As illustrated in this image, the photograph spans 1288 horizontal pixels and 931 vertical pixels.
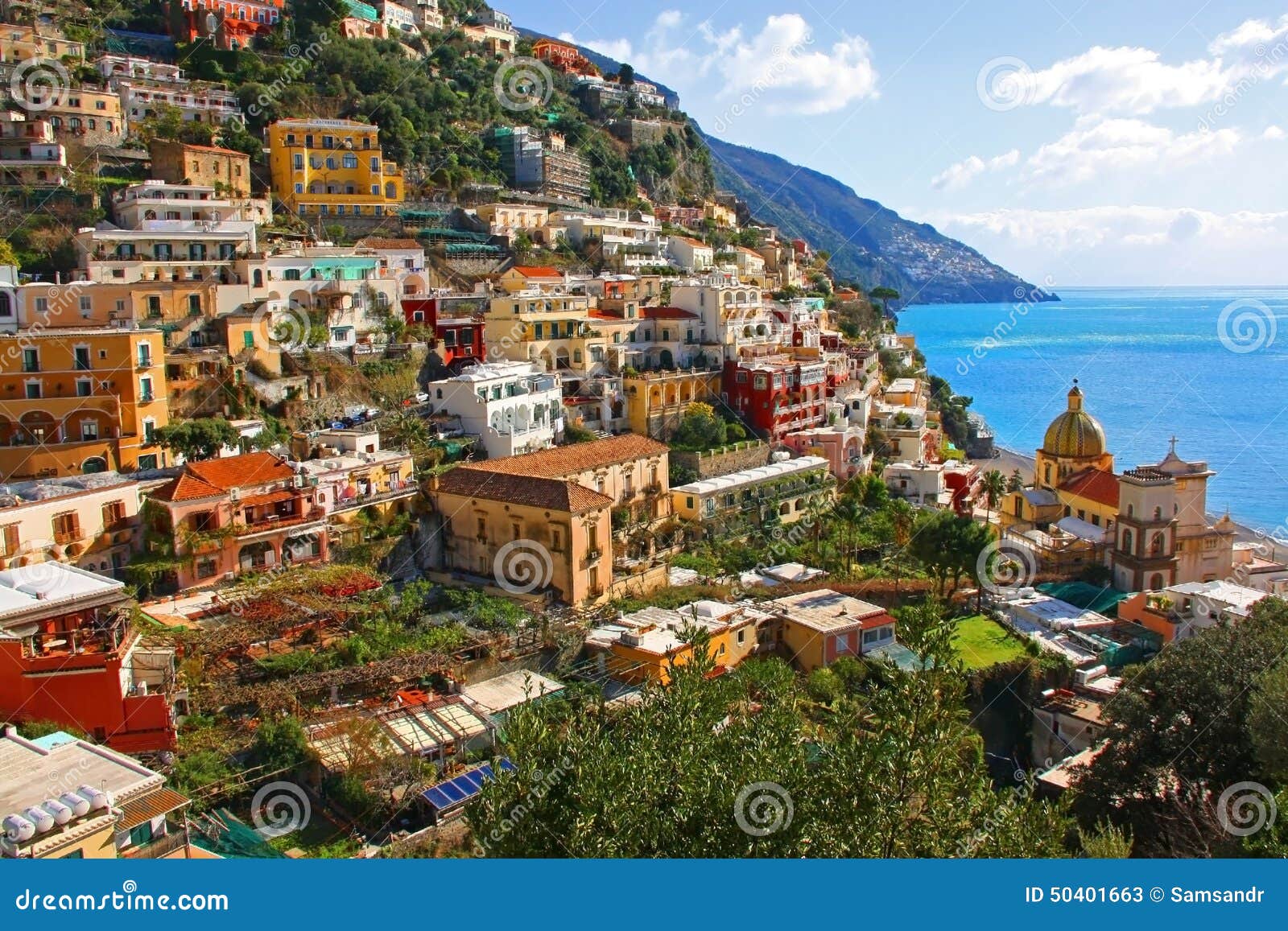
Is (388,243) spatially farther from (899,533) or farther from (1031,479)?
(1031,479)

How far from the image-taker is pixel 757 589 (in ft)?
87.4

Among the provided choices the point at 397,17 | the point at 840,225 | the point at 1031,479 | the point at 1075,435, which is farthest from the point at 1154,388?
the point at 840,225

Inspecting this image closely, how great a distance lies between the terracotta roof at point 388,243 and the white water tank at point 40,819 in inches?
1151

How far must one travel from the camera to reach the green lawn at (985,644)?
2394cm

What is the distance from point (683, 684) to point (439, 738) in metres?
7.38

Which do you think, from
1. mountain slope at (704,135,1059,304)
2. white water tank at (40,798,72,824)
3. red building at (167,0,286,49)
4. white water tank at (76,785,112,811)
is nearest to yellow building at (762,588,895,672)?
white water tank at (76,785,112,811)

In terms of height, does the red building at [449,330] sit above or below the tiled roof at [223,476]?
above

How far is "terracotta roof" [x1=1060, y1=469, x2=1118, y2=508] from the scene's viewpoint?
104 ft

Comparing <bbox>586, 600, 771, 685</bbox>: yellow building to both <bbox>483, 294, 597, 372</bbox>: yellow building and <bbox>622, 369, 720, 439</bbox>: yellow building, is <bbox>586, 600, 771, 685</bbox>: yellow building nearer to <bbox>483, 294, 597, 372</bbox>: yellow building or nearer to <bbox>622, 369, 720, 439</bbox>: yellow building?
<bbox>622, 369, 720, 439</bbox>: yellow building

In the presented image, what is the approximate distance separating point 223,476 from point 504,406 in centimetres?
896

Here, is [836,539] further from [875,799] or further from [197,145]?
A: [197,145]

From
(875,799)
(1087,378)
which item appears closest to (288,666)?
(875,799)

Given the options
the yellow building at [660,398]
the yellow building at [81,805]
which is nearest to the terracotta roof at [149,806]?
the yellow building at [81,805]

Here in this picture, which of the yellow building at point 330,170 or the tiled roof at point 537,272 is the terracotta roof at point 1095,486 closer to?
the tiled roof at point 537,272
